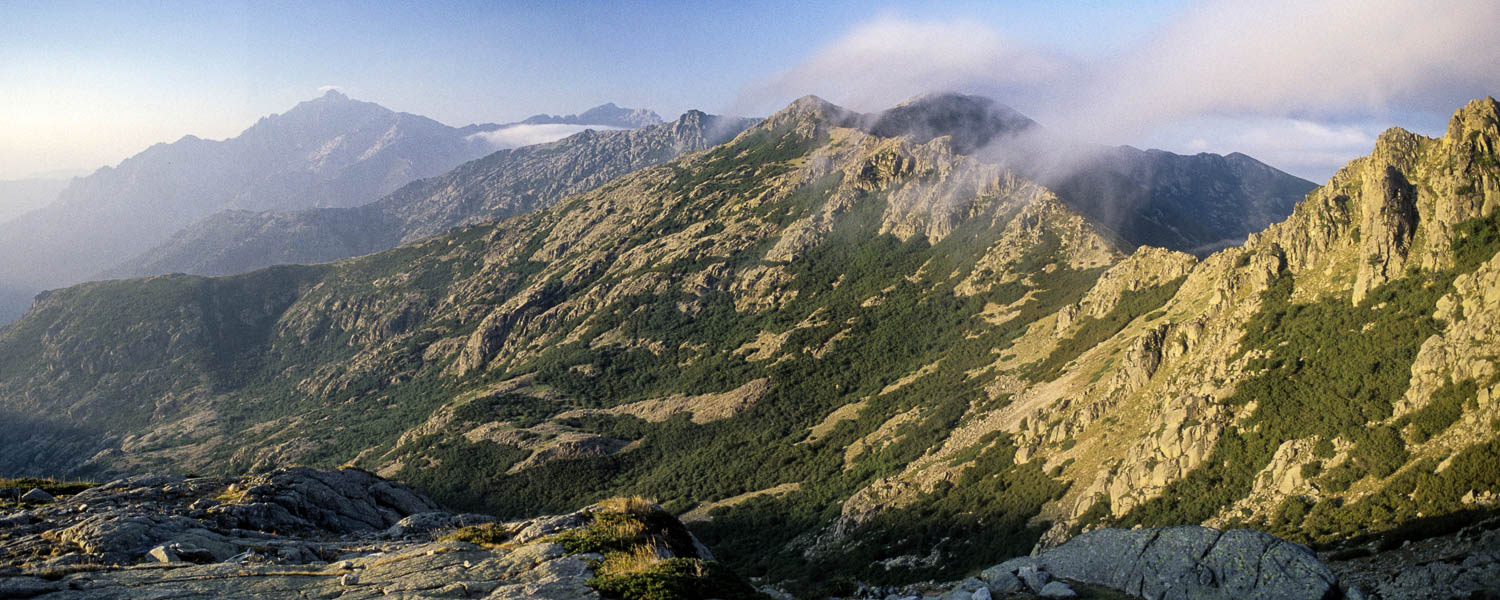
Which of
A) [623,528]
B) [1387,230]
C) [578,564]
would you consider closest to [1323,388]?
[1387,230]

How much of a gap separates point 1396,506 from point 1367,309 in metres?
32.0

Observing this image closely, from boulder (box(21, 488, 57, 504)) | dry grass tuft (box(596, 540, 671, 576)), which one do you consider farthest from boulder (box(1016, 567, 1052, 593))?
boulder (box(21, 488, 57, 504))

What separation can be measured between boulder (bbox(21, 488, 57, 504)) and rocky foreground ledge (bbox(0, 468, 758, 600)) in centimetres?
75

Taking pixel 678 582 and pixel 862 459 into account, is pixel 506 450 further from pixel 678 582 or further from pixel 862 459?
pixel 678 582

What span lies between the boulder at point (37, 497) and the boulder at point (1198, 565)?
1809 inches

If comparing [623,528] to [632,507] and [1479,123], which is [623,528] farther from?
[1479,123]

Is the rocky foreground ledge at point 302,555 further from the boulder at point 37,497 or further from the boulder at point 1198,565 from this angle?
the boulder at point 1198,565

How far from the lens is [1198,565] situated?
20.8m

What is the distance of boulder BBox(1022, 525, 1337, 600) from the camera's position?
63.3 ft

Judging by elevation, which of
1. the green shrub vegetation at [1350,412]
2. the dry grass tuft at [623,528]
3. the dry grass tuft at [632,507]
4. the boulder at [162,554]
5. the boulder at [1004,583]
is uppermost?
the dry grass tuft at [623,528]

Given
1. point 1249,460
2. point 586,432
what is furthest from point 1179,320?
point 586,432

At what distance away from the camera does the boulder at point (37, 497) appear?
33031 mm

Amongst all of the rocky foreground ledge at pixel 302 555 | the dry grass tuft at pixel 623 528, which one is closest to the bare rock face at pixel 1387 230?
the rocky foreground ledge at pixel 302 555

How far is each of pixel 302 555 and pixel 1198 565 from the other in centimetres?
3091
